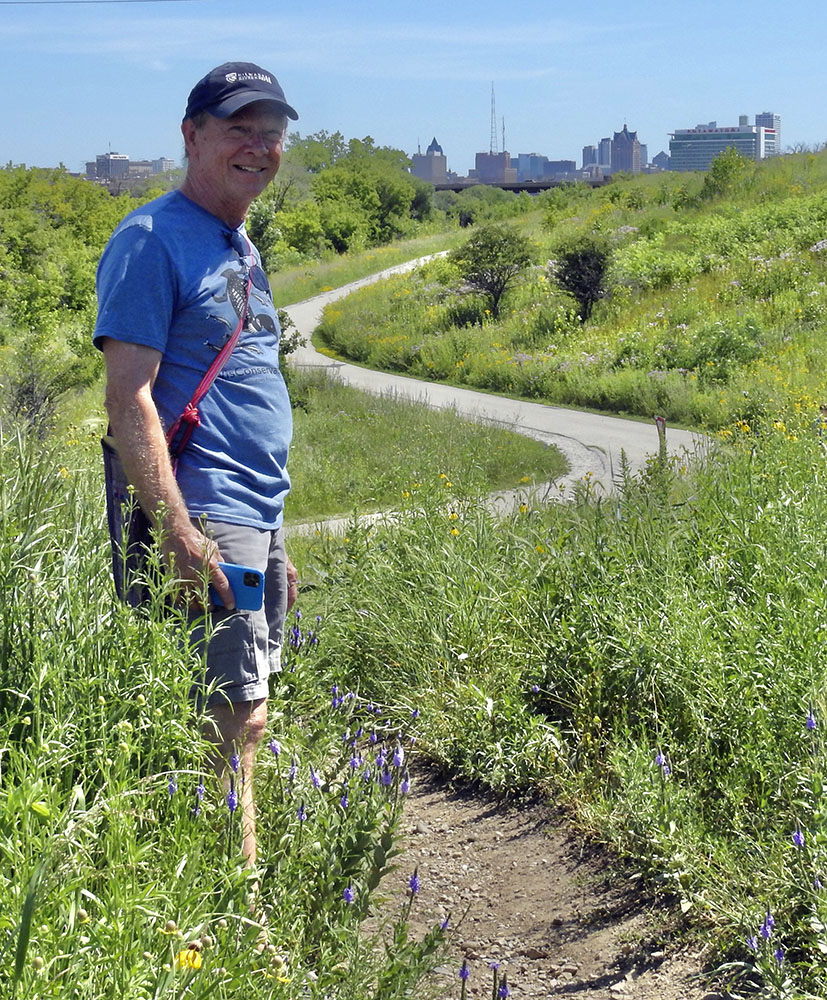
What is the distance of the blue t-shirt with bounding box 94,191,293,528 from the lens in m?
2.37

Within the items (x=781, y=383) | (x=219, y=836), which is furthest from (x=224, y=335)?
(x=781, y=383)

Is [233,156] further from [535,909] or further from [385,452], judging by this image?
[385,452]

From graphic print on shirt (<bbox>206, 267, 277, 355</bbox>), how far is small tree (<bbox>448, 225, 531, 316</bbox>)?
903 inches

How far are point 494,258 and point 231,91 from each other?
23.5 m

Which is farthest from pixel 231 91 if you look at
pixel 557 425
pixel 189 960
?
pixel 557 425

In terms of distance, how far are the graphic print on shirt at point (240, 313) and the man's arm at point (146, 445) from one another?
0.19m

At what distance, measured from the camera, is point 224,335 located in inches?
98.2

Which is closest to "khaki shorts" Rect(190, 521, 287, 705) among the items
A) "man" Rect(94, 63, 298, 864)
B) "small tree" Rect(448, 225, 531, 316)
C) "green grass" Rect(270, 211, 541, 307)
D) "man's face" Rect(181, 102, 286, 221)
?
"man" Rect(94, 63, 298, 864)

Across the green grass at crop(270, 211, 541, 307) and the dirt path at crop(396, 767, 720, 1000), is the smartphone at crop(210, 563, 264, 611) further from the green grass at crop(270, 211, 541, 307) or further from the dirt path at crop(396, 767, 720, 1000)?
the green grass at crop(270, 211, 541, 307)

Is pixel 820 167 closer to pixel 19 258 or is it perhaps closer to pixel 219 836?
pixel 19 258

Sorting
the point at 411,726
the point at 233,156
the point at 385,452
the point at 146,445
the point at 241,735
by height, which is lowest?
the point at 411,726

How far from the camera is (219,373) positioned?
2.51 metres

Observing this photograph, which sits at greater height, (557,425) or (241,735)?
(241,735)

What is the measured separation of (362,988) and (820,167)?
30553 mm
